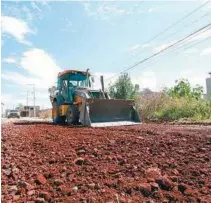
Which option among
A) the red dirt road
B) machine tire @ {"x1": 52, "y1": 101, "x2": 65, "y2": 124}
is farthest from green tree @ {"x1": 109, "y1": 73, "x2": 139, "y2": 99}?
the red dirt road

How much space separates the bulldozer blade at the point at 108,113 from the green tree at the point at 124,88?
11.8 m

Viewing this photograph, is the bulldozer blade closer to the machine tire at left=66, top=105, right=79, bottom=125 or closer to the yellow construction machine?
the yellow construction machine

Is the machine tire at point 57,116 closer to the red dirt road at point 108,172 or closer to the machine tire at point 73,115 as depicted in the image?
the machine tire at point 73,115

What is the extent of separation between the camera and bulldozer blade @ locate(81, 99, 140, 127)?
9.60 metres

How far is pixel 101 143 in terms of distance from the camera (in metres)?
4.86

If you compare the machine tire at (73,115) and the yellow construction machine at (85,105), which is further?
the machine tire at (73,115)

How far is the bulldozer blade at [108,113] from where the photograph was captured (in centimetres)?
960

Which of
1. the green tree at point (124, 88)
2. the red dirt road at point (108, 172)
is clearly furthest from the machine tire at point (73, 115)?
the green tree at point (124, 88)

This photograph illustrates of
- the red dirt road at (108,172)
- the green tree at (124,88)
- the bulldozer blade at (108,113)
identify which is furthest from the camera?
the green tree at (124,88)

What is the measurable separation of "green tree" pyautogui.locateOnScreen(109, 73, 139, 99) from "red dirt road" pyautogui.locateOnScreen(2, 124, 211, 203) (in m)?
18.1

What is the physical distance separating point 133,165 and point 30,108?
5025cm

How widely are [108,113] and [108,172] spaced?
23.0ft

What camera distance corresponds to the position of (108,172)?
316 centimetres

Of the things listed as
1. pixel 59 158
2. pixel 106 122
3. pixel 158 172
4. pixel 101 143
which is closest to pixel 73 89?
pixel 106 122
